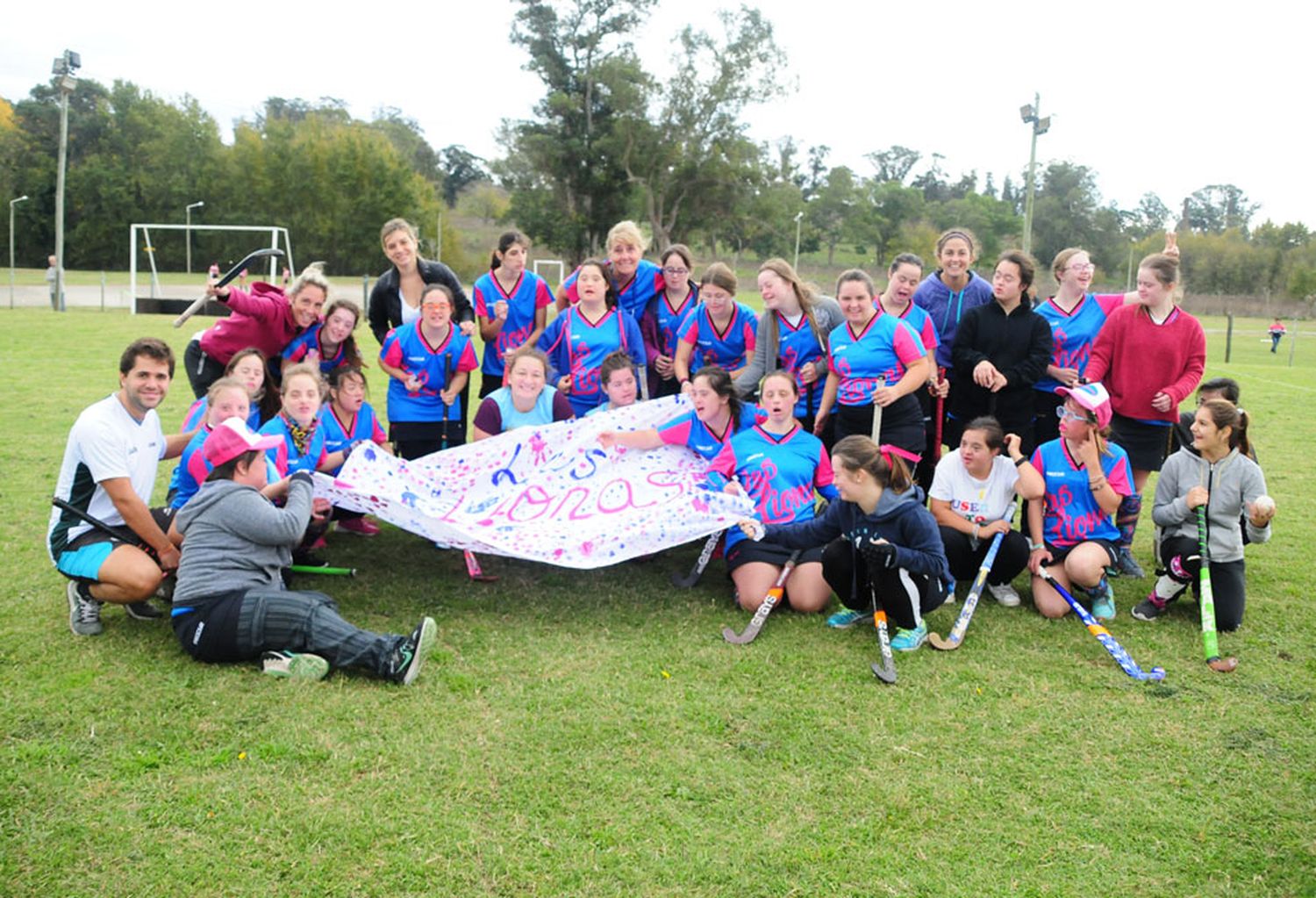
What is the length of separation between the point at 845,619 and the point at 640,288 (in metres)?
2.88

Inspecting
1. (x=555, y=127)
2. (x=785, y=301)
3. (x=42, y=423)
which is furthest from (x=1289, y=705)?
(x=555, y=127)

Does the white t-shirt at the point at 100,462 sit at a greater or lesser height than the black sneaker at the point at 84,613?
greater

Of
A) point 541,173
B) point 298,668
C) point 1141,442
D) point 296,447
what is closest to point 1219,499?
point 1141,442

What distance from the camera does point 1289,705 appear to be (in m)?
4.42

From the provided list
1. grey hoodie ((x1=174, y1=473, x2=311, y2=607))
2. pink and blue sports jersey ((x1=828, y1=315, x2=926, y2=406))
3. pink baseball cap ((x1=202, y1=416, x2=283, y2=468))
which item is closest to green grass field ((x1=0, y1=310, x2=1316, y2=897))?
grey hoodie ((x1=174, y1=473, x2=311, y2=607))

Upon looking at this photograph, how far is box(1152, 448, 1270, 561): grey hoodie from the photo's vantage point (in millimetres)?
5461

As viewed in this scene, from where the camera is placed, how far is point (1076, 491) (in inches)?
224

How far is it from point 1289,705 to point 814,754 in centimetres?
223

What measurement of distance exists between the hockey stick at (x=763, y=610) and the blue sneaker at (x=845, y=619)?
29 cm

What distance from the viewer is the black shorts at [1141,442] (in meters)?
6.38

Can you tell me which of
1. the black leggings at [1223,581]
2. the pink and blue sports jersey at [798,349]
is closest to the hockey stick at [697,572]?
the pink and blue sports jersey at [798,349]

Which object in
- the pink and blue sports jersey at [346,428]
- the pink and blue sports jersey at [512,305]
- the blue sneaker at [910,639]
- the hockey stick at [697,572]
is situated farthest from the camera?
the pink and blue sports jersey at [512,305]

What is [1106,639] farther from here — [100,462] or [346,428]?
[100,462]

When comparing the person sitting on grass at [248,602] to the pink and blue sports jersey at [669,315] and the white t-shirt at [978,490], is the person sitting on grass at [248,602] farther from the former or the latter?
the pink and blue sports jersey at [669,315]
